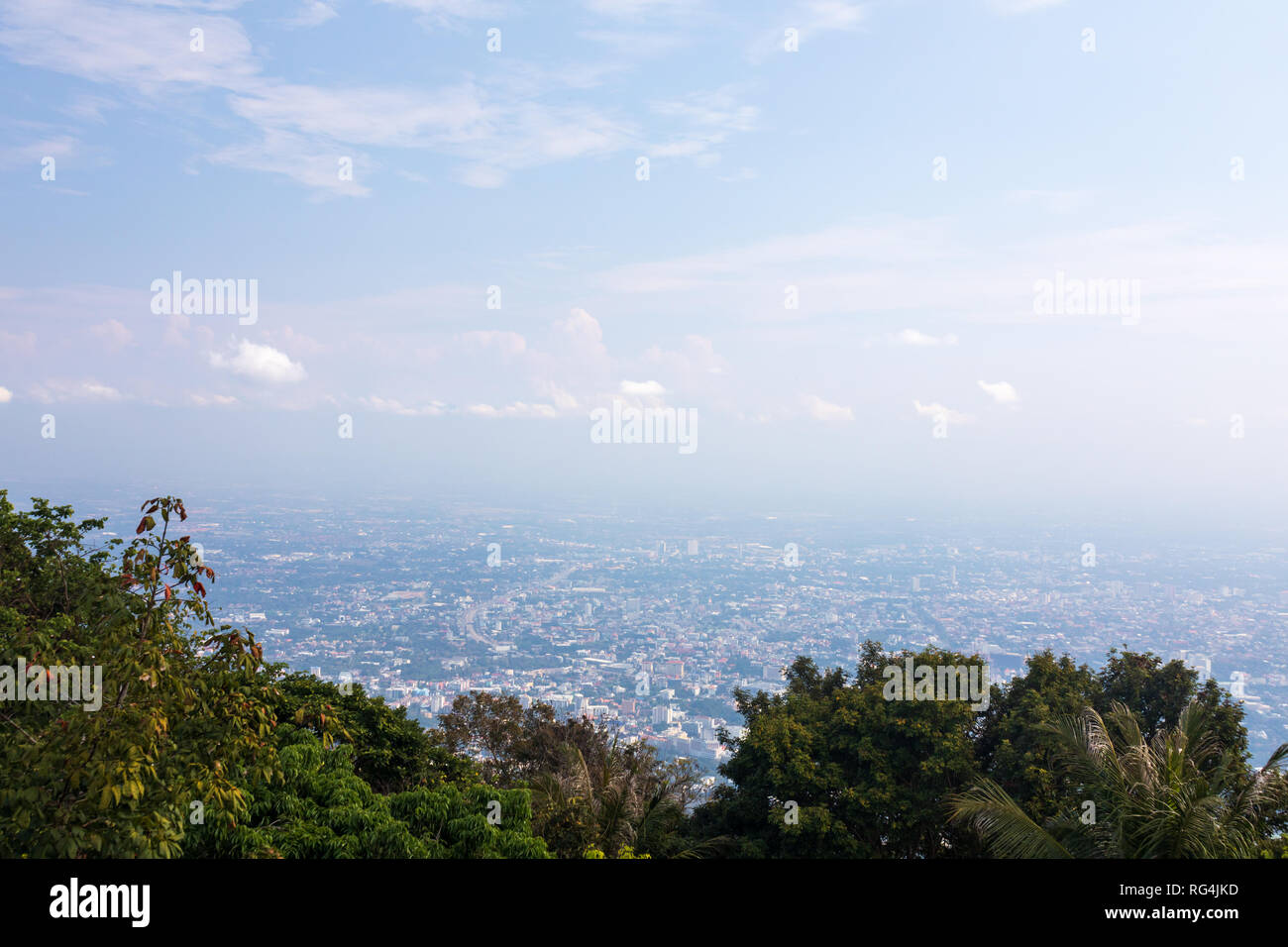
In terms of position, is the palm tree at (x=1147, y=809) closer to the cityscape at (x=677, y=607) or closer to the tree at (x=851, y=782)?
the tree at (x=851, y=782)

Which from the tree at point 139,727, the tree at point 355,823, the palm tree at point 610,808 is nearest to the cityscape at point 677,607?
the palm tree at point 610,808

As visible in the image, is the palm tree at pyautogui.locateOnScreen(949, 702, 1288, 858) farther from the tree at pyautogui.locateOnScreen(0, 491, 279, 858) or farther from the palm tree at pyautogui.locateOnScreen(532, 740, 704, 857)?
the tree at pyautogui.locateOnScreen(0, 491, 279, 858)

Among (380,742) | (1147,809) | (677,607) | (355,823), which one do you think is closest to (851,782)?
(1147,809)

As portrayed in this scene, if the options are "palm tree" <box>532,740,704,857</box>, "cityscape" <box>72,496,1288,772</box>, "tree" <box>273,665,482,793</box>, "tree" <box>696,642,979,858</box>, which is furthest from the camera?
"cityscape" <box>72,496,1288,772</box>

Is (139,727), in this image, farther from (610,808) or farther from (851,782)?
(851,782)

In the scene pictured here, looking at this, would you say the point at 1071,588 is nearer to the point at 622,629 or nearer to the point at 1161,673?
the point at 622,629

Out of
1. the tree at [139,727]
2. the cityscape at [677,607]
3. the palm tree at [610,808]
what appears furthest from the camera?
the cityscape at [677,607]

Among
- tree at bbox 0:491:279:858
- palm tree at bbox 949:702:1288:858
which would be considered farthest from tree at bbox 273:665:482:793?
palm tree at bbox 949:702:1288:858

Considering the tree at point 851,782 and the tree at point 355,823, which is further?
the tree at point 851,782
